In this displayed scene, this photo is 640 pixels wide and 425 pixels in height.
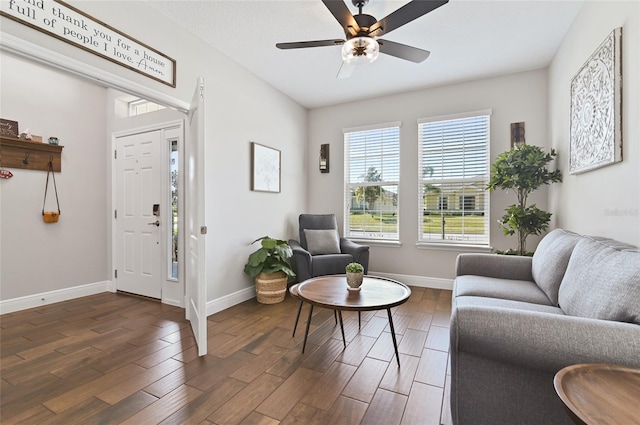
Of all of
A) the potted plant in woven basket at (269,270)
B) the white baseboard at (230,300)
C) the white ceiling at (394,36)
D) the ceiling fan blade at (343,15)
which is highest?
the white ceiling at (394,36)

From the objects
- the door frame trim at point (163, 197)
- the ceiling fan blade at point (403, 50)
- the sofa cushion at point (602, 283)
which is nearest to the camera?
the sofa cushion at point (602, 283)

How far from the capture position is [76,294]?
3.66 metres

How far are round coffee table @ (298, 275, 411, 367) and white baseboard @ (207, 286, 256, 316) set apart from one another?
1242 millimetres

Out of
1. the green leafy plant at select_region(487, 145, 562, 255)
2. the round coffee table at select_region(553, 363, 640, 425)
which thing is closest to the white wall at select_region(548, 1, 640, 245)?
the green leafy plant at select_region(487, 145, 562, 255)

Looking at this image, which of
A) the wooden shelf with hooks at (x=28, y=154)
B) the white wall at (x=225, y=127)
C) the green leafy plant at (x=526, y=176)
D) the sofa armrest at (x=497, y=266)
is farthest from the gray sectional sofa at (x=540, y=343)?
the wooden shelf with hooks at (x=28, y=154)

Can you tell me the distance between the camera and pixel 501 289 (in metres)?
2.14

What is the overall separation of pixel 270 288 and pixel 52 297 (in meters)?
2.54

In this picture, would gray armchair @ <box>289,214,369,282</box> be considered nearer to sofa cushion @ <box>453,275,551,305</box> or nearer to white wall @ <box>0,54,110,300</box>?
sofa cushion @ <box>453,275,551,305</box>

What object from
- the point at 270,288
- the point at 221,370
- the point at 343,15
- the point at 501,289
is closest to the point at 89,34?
the point at 343,15

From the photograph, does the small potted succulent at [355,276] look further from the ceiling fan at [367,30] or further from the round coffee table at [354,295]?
the ceiling fan at [367,30]

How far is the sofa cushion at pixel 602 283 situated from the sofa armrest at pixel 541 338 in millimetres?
137

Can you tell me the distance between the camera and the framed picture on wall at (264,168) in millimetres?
3729

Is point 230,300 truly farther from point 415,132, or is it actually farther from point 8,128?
point 415,132

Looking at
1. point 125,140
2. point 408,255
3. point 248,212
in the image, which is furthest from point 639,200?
point 125,140
